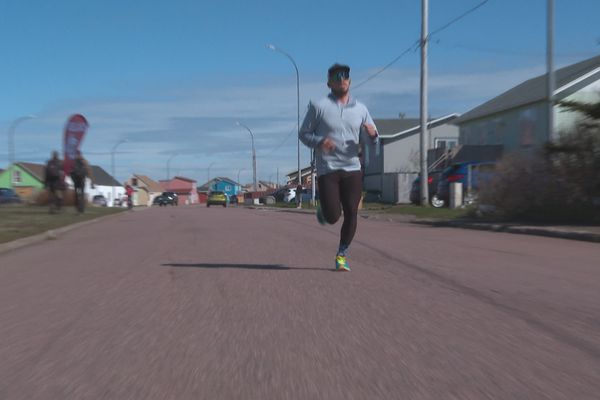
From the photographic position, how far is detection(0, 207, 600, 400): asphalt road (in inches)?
136

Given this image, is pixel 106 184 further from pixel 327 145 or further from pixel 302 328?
pixel 302 328

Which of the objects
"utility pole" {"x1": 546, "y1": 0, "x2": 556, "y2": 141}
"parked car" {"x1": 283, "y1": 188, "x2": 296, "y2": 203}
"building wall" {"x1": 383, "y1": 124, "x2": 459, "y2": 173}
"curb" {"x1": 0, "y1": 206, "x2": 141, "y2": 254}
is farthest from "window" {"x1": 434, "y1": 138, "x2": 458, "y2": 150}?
"curb" {"x1": 0, "y1": 206, "x2": 141, "y2": 254}

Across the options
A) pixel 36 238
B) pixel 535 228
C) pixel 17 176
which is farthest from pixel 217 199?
pixel 17 176

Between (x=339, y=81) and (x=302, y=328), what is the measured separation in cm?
314

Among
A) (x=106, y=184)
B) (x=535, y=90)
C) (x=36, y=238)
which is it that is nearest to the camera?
(x=36, y=238)

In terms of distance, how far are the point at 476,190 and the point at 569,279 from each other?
12466 mm

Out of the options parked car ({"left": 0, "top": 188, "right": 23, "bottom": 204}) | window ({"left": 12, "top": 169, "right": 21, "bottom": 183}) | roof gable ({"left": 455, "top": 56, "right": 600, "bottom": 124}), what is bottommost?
parked car ({"left": 0, "top": 188, "right": 23, "bottom": 204})

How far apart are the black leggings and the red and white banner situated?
649 inches

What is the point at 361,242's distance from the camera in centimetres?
1066

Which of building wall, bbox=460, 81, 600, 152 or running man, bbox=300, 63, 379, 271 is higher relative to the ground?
building wall, bbox=460, 81, 600, 152

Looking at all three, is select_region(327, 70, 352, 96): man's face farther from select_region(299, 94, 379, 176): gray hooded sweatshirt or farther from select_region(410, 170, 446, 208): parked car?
select_region(410, 170, 446, 208): parked car

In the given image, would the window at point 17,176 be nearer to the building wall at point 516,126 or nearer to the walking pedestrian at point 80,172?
the building wall at point 516,126

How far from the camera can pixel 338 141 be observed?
271 inches

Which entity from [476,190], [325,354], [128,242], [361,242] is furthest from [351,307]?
[476,190]
